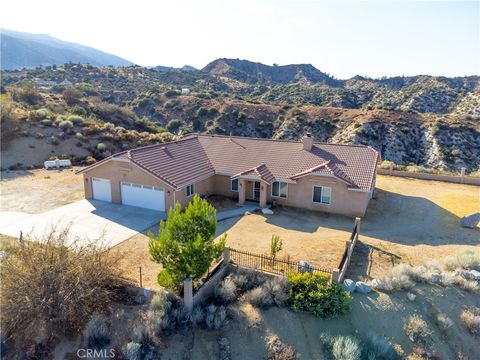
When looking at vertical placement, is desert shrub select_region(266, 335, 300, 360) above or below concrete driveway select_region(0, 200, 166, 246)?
below

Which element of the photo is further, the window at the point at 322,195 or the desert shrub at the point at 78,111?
the desert shrub at the point at 78,111

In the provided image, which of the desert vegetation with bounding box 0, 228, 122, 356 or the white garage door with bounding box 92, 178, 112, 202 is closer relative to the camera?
the desert vegetation with bounding box 0, 228, 122, 356

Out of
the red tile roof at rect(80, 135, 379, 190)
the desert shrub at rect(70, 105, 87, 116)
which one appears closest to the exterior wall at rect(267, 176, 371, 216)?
the red tile roof at rect(80, 135, 379, 190)

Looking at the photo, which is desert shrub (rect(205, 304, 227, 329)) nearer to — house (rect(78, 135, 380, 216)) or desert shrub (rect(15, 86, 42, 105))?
house (rect(78, 135, 380, 216))

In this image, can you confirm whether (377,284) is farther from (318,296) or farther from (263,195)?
(263,195)

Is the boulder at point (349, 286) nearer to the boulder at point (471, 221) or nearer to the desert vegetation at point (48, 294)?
the desert vegetation at point (48, 294)

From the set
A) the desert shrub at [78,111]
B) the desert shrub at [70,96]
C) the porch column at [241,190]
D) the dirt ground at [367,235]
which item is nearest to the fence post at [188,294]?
the dirt ground at [367,235]

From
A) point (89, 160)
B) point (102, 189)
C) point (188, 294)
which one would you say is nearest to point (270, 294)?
Result: point (188, 294)
